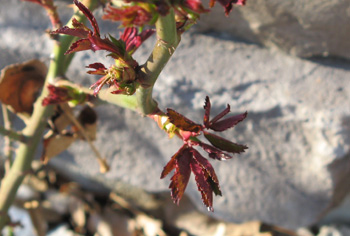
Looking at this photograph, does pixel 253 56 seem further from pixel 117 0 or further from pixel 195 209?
pixel 195 209

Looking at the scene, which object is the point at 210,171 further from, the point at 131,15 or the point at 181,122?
the point at 131,15

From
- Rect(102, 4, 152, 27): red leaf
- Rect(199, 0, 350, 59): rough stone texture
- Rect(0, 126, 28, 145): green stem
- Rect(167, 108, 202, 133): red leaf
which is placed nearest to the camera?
Rect(102, 4, 152, 27): red leaf

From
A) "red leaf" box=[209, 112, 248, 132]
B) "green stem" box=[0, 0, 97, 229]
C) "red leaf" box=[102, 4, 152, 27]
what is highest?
"red leaf" box=[102, 4, 152, 27]

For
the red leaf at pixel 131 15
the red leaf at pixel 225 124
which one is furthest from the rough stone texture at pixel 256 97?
the red leaf at pixel 131 15

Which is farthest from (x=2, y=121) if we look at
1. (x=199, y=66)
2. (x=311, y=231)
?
(x=311, y=231)

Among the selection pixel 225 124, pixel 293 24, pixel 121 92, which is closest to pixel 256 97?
pixel 293 24

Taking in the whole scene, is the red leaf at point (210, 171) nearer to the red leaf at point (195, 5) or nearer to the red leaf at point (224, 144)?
the red leaf at point (224, 144)

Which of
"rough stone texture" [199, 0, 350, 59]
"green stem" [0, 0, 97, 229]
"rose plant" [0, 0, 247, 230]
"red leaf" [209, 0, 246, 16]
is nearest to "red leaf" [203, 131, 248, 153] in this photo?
"rose plant" [0, 0, 247, 230]

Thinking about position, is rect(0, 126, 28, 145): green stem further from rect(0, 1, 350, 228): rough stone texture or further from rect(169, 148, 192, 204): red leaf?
rect(169, 148, 192, 204): red leaf
